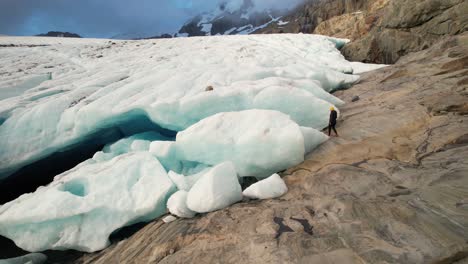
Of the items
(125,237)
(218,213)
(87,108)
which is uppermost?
(87,108)

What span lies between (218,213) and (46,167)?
306 inches

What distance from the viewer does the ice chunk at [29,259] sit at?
5359 mm

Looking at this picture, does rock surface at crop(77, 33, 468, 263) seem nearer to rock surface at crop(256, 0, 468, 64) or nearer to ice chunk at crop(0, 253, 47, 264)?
ice chunk at crop(0, 253, 47, 264)

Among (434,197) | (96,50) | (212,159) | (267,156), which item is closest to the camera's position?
(434,197)

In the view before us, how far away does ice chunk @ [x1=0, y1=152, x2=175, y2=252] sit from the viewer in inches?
222

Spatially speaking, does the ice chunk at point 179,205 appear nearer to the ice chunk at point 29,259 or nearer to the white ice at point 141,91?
the ice chunk at point 29,259

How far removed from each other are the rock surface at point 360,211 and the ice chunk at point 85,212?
42 cm

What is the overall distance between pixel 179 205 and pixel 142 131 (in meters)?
5.82

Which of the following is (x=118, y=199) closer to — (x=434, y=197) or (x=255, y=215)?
(x=255, y=215)

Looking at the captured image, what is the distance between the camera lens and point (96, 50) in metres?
16.6

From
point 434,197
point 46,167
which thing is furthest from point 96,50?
point 434,197

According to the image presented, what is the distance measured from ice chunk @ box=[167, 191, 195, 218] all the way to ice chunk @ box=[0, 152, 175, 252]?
0.34 m

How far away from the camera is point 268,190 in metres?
5.21

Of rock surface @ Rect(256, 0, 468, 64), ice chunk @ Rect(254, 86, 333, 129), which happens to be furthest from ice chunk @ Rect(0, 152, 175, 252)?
rock surface @ Rect(256, 0, 468, 64)
